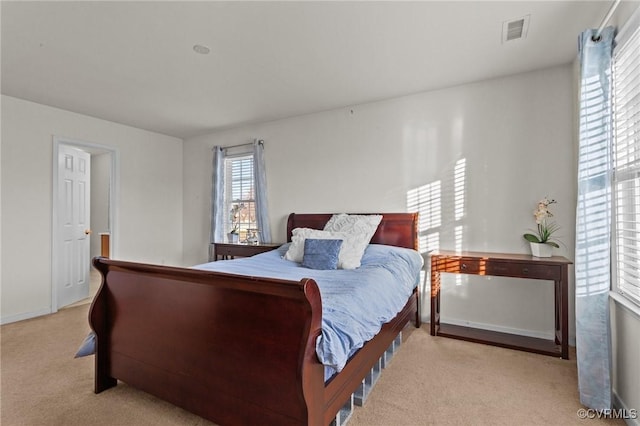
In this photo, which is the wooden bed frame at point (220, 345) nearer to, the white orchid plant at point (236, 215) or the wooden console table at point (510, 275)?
the wooden console table at point (510, 275)

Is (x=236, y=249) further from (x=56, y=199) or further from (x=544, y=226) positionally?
(x=544, y=226)

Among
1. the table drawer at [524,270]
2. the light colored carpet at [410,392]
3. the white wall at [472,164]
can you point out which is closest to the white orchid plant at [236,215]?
the white wall at [472,164]

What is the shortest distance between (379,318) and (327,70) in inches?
85.4

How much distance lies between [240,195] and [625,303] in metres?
4.28

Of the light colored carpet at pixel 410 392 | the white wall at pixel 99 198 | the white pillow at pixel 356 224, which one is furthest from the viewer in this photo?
the white wall at pixel 99 198

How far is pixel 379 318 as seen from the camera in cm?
196

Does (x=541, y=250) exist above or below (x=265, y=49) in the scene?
below

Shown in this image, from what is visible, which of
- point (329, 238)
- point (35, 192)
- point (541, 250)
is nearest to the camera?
point (541, 250)

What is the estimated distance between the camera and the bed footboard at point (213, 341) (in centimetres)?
133

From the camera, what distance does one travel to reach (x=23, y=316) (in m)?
3.49

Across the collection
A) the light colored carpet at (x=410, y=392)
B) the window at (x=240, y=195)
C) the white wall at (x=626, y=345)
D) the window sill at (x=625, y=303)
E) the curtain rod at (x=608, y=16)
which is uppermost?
the curtain rod at (x=608, y=16)

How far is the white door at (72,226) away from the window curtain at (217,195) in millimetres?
1747

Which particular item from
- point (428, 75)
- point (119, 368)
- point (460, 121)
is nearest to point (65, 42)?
point (119, 368)

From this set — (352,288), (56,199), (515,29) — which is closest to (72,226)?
(56,199)
